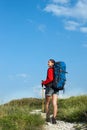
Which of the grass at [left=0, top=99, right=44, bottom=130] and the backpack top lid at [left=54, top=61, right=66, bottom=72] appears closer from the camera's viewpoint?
the grass at [left=0, top=99, right=44, bottom=130]

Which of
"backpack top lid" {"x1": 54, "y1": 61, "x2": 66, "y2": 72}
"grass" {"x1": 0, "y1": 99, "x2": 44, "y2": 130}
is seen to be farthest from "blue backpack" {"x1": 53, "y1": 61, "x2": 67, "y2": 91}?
"grass" {"x1": 0, "y1": 99, "x2": 44, "y2": 130}

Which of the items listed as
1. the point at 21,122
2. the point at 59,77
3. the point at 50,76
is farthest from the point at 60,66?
the point at 21,122

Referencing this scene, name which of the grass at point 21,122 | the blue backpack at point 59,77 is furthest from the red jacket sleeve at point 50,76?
the grass at point 21,122

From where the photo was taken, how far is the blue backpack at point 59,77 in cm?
1612

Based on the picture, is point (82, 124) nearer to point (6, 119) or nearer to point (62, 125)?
point (62, 125)

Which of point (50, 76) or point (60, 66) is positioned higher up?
point (60, 66)

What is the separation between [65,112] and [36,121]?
122 inches

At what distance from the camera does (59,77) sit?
1612 centimetres

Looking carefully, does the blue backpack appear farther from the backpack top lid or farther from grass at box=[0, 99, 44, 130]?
grass at box=[0, 99, 44, 130]

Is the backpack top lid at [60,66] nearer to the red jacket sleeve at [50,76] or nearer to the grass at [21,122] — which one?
the red jacket sleeve at [50,76]

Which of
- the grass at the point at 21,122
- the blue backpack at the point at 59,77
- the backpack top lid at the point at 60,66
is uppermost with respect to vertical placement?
the backpack top lid at the point at 60,66

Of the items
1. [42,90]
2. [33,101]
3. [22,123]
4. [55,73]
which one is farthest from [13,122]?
[33,101]

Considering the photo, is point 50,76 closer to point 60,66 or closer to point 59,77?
point 59,77

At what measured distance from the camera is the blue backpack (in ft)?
52.9
